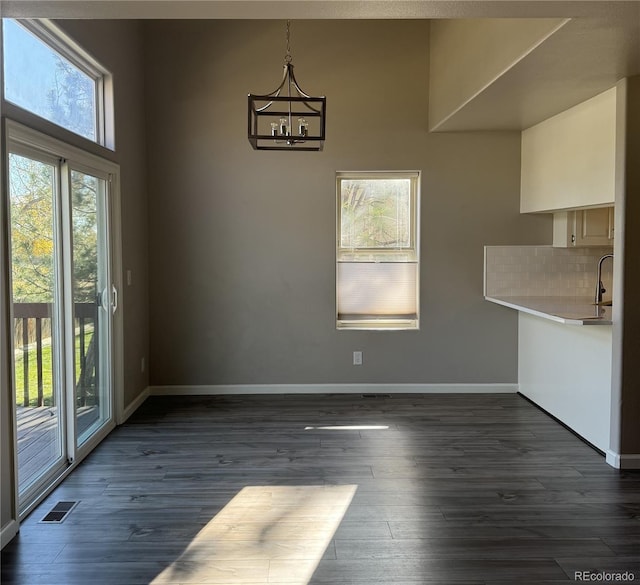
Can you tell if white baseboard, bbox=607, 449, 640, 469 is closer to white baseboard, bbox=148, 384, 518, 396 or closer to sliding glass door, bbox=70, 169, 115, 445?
white baseboard, bbox=148, 384, 518, 396

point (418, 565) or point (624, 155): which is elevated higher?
point (624, 155)

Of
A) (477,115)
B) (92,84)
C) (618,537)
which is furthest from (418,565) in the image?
(92,84)

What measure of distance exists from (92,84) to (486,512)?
3864 mm

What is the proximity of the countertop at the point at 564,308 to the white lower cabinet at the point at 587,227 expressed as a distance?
20.0 inches

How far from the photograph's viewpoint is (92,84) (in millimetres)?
4277

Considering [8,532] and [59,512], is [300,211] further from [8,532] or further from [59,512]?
[8,532]

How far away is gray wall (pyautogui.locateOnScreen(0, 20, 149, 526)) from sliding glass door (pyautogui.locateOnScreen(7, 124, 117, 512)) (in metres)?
0.33

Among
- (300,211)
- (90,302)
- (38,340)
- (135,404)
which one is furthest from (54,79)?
(135,404)

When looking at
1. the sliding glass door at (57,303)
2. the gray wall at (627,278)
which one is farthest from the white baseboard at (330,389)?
the gray wall at (627,278)

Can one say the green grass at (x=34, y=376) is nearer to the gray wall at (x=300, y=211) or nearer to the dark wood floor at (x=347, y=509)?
the dark wood floor at (x=347, y=509)

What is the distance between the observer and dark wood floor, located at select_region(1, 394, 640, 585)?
263 centimetres

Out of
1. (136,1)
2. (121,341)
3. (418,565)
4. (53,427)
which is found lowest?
(418,565)

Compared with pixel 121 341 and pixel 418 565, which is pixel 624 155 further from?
pixel 121 341

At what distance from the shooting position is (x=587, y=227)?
5.07 m
